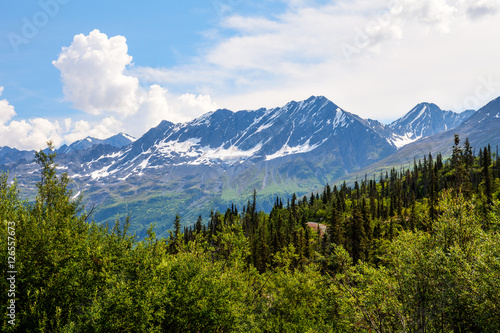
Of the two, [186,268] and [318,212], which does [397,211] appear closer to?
[318,212]

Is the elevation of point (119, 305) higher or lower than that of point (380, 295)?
higher

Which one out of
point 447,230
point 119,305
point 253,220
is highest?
point 447,230

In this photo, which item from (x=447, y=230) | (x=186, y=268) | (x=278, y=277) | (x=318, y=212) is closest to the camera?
(x=447, y=230)

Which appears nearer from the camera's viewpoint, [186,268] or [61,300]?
[61,300]

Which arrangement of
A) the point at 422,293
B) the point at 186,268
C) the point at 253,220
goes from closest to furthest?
the point at 422,293, the point at 186,268, the point at 253,220

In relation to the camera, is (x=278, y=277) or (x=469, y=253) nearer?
(x=469, y=253)

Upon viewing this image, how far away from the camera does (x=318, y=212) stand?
590 feet

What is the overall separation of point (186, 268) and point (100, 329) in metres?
10.5

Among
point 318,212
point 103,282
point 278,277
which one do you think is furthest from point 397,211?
point 103,282

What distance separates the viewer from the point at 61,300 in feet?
64.6

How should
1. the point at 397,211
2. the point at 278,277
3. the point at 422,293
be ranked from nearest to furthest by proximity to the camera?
the point at 422,293 → the point at 278,277 → the point at 397,211

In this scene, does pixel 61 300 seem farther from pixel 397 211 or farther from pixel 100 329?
pixel 397 211

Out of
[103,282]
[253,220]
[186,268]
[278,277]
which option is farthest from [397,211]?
[103,282]

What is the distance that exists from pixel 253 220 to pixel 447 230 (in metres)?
143
